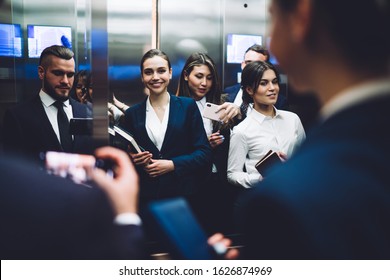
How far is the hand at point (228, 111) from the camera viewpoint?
248cm

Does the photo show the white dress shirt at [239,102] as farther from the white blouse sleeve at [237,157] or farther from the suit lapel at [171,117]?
the suit lapel at [171,117]

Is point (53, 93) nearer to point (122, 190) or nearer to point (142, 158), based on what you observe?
point (142, 158)

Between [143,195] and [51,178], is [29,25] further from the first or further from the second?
[51,178]

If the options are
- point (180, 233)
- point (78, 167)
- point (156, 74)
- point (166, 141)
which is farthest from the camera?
point (156, 74)

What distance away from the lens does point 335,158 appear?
69 cm

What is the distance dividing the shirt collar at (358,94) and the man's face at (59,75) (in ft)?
5.24

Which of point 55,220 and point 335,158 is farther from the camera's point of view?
point 55,220

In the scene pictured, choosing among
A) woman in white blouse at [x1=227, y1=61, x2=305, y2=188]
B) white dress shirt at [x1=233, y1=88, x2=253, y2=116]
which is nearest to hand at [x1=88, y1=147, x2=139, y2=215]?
woman in white blouse at [x1=227, y1=61, x2=305, y2=188]

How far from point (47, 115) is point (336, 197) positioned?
1.59 meters

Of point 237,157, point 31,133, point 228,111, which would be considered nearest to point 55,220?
point 31,133

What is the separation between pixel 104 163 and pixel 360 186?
1.02 m

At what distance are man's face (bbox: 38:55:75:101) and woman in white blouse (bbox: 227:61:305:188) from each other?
0.87 metres

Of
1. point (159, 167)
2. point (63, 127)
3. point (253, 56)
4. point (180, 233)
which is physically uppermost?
point (253, 56)

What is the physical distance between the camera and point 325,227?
66 centimetres
